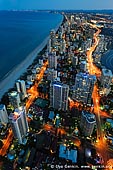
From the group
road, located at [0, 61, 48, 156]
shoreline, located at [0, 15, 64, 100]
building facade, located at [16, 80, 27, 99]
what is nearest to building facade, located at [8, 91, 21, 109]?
road, located at [0, 61, 48, 156]

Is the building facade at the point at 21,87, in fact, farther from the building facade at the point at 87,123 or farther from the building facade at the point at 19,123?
the building facade at the point at 87,123

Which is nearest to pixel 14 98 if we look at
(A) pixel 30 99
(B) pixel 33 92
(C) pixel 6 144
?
(A) pixel 30 99

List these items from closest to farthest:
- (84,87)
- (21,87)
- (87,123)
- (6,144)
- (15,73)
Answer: (87,123) → (6,144) → (84,87) → (21,87) → (15,73)

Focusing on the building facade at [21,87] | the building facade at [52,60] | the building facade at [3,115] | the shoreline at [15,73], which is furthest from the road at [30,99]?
the shoreline at [15,73]

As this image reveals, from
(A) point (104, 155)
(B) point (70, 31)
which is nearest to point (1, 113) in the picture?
(A) point (104, 155)

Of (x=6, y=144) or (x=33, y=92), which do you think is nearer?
(x=6, y=144)

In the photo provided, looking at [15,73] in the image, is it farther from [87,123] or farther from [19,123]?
[87,123]

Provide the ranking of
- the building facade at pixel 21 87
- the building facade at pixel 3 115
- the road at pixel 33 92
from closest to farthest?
the building facade at pixel 3 115
the building facade at pixel 21 87
the road at pixel 33 92

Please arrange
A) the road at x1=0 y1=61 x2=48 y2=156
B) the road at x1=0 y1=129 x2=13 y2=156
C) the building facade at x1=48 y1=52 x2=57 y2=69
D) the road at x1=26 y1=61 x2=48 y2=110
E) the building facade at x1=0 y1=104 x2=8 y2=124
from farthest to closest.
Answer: the building facade at x1=48 y1=52 x2=57 y2=69 < the road at x1=26 y1=61 x2=48 y2=110 < the building facade at x1=0 y1=104 x2=8 y2=124 < the road at x1=0 y1=61 x2=48 y2=156 < the road at x1=0 y1=129 x2=13 y2=156

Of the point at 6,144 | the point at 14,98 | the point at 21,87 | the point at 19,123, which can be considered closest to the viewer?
the point at 19,123

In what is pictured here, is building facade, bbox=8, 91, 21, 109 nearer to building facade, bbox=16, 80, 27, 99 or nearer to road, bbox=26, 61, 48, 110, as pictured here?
road, bbox=26, 61, 48, 110

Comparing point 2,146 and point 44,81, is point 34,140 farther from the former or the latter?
point 44,81
